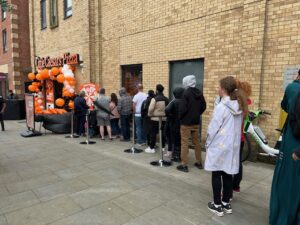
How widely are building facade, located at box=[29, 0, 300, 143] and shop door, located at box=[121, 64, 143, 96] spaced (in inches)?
1.3

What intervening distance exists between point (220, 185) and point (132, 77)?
20.7 feet

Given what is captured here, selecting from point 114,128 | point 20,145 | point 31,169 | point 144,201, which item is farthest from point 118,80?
point 144,201

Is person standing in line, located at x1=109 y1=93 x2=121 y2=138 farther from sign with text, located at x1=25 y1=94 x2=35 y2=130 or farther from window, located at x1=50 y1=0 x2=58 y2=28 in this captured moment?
window, located at x1=50 y1=0 x2=58 y2=28

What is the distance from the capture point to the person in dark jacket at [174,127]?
5462 millimetres

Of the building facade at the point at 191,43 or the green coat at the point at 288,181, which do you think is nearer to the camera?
the green coat at the point at 288,181

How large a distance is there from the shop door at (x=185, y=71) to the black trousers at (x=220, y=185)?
12.5 ft

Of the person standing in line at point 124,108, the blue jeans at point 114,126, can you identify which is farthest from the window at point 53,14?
the person standing in line at point 124,108

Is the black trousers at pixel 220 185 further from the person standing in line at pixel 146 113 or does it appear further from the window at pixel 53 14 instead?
the window at pixel 53 14

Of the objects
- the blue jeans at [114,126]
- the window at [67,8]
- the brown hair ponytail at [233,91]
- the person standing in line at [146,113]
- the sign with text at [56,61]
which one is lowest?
the blue jeans at [114,126]

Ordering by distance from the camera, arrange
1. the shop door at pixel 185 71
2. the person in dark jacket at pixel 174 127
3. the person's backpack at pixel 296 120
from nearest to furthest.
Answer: the person's backpack at pixel 296 120 → the person in dark jacket at pixel 174 127 → the shop door at pixel 185 71

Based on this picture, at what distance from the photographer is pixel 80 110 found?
858 centimetres

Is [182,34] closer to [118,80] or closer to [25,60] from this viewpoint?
[118,80]

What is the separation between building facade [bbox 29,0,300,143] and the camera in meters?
5.27

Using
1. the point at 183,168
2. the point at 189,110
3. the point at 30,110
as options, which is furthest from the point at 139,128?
the point at 30,110
